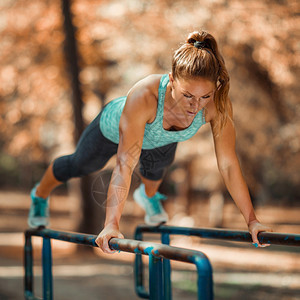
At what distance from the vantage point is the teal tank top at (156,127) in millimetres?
2191

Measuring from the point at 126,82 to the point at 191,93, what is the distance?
781cm

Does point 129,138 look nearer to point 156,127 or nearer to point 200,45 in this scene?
point 156,127

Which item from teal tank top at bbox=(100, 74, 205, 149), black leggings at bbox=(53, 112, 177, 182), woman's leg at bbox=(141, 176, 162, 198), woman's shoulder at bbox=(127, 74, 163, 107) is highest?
woman's shoulder at bbox=(127, 74, 163, 107)

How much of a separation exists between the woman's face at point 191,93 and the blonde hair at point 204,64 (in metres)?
0.02

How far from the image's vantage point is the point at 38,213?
2.93 m

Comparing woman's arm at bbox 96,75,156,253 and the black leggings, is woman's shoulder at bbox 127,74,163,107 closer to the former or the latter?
woman's arm at bbox 96,75,156,253

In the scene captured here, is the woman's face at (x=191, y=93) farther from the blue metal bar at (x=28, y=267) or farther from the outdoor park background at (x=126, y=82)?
the outdoor park background at (x=126, y=82)

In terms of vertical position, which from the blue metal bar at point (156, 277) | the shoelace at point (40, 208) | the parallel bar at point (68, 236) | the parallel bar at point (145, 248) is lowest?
the blue metal bar at point (156, 277)

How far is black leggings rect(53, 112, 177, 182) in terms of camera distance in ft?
8.32

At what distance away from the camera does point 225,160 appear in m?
2.30

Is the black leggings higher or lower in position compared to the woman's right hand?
higher

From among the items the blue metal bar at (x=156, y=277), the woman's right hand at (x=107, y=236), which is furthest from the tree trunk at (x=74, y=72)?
the blue metal bar at (x=156, y=277)

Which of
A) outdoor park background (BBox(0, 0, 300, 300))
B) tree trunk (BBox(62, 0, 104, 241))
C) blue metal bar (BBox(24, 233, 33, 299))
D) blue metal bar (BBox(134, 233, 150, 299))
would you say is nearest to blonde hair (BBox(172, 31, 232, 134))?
blue metal bar (BBox(134, 233, 150, 299))

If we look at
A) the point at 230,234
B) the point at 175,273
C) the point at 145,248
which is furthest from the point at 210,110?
the point at 175,273
